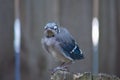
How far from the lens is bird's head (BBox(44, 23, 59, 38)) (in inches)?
92.8

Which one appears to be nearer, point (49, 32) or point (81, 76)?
point (81, 76)

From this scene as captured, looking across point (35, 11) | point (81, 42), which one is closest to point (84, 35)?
point (81, 42)

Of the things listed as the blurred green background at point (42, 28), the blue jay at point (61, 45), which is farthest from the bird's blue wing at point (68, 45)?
the blurred green background at point (42, 28)

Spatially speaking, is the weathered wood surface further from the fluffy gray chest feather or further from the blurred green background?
the blurred green background

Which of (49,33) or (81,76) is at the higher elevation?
(49,33)

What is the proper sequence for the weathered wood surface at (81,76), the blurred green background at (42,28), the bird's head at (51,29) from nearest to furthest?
the weathered wood surface at (81,76) → the bird's head at (51,29) → the blurred green background at (42,28)

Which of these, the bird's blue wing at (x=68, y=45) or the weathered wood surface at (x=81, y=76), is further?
the bird's blue wing at (x=68, y=45)

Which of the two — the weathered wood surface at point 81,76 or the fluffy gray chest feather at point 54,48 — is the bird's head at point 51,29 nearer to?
the fluffy gray chest feather at point 54,48

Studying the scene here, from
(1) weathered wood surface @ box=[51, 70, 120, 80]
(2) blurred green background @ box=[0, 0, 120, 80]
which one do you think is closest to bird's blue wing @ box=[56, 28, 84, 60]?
(1) weathered wood surface @ box=[51, 70, 120, 80]

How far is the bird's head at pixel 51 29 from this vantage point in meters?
2.36

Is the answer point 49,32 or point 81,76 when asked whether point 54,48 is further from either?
point 81,76

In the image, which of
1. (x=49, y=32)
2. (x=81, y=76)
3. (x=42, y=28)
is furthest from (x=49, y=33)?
(x=42, y=28)

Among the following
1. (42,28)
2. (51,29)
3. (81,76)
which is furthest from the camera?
(42,28)

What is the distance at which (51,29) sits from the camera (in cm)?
235
